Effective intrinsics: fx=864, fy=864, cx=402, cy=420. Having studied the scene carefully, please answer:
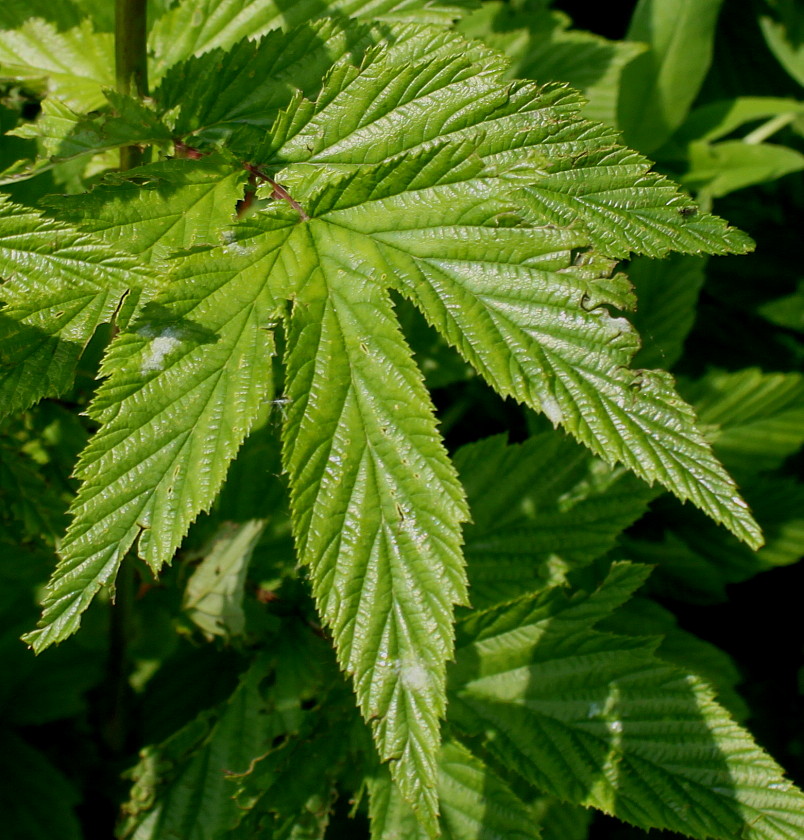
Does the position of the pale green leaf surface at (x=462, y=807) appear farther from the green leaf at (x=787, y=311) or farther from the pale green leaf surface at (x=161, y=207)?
the green leaf at (x=787, y=311)

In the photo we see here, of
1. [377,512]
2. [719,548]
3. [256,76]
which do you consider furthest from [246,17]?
[719,548]

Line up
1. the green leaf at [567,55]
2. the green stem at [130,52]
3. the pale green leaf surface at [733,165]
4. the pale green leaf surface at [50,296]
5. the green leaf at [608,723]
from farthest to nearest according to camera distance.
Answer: the pale green leaf surface at [733,165] → the green leaf at [567,55] → the green leaf at [608,723] → the green stem at [130,52] → the pale green leaf surface at [50,296]

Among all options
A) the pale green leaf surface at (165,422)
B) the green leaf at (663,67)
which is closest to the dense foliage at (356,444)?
the pale green leaf surface at (165,422)

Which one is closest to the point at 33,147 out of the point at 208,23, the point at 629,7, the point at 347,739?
the point at 208,23

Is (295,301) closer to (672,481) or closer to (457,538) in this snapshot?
(457,538)

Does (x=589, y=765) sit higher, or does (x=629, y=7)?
(x=629, y=7)

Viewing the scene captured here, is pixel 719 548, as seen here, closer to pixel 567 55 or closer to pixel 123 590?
pixel 567 55

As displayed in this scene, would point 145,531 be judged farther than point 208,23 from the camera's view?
No
